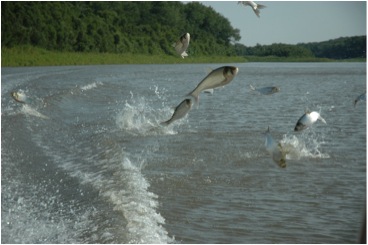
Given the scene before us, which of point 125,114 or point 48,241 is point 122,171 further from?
point 125,114

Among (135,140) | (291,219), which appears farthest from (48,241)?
(135,140)

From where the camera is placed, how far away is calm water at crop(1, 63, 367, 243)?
5.07 m

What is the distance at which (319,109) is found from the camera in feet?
50.4

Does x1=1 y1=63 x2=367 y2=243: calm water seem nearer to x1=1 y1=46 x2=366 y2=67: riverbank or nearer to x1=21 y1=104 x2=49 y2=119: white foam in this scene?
x1=21 y1=104 x2=49 y2=119: white foam

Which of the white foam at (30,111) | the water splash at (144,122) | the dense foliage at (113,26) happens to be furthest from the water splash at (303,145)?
the dense foliage at (113,26)

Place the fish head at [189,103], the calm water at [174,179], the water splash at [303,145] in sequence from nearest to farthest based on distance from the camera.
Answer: the fish head at [189,103] → the calm water at [174,179] → the water splash at [303,145]

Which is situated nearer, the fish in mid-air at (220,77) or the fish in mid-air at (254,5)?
the fish in mid-air at (220,77)

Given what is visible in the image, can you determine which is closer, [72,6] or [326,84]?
[326,84]

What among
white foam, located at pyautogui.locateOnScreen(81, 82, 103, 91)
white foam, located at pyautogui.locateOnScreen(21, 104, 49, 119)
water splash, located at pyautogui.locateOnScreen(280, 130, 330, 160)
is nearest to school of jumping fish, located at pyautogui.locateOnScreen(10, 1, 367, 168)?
water splash, located at pyautogui.locateOnScreen(280, 130, 330, 160)

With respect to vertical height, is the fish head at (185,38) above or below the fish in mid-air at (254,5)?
below

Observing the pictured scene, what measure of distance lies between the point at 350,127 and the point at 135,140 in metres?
4.04

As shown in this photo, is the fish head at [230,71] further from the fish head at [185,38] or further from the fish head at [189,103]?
the fish head at [185,38]

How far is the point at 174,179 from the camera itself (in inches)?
266

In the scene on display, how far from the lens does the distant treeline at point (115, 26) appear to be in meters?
27.1
